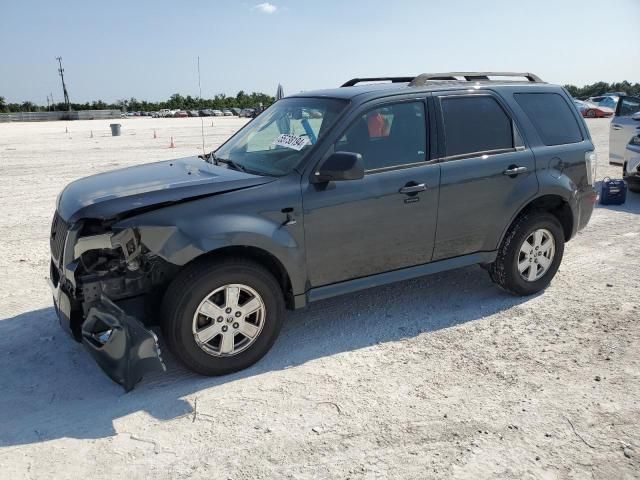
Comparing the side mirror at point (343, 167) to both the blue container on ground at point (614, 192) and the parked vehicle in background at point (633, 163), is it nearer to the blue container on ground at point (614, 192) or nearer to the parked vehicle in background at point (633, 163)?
the blue container on ground at point (614, 192)

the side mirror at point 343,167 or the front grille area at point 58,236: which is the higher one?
the side mirror at point 343,167

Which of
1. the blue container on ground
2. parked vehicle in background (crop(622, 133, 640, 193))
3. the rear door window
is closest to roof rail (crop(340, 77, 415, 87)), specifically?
the blue container on ground

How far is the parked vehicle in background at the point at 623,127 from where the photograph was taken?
9.84 meters

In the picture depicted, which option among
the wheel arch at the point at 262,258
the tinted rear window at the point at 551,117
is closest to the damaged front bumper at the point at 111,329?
the wheel arch at the point at 262,258

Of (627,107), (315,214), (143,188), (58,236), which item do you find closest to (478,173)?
(315,214)

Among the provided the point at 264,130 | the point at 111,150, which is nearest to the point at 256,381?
the point at 264,130

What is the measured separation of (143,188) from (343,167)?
4.59 feet

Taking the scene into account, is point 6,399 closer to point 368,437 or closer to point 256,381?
point 256,381

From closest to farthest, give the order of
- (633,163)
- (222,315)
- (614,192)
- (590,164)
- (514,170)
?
(222,315)
(514,170)
(590,164)
(614,192)
(633,163)

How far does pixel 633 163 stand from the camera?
959 centimetres

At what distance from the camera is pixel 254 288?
3721mm

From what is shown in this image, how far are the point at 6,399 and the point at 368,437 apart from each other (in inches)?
93.4

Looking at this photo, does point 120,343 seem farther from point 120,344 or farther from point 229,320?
point 229,320

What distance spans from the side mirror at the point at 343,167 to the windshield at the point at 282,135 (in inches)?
11.8
